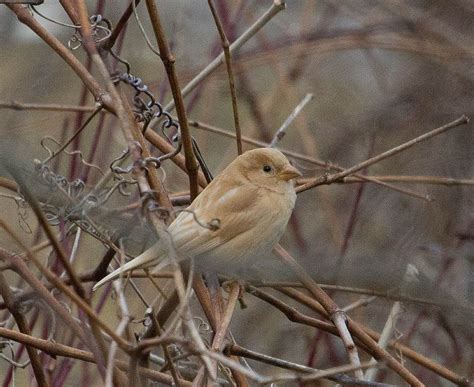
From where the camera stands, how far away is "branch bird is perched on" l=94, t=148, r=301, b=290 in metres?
2.56

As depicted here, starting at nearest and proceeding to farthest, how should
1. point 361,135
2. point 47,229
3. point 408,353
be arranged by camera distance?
1. point 47,229
2. point 408,353
3. point 361,135

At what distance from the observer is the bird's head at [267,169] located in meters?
2.97

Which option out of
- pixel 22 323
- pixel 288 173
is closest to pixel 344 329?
pixel 288 173

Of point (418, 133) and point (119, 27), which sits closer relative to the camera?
point (119, 27)

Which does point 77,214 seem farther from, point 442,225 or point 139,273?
point 442,225

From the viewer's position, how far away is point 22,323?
249cm

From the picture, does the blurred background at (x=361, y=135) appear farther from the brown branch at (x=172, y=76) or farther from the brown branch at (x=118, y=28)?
the brown branch at (x=172, y=76)

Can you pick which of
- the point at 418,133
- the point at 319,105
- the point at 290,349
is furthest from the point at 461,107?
the point at 319,105

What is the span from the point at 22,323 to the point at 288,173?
93 cm

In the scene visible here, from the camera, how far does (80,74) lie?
2.60m

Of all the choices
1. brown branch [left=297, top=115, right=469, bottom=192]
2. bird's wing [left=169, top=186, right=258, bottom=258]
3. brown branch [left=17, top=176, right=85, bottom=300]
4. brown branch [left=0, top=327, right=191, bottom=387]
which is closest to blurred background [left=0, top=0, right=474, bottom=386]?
bird's wing [left=169, top=186, right=258, bottom=258]

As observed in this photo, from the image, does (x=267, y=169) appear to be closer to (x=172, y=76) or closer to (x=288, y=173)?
(x=288, y=173)

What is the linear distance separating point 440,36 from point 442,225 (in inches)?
37.7

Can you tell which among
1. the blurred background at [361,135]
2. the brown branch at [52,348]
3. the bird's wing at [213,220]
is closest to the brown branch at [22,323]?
the brown branch at [52,348]
